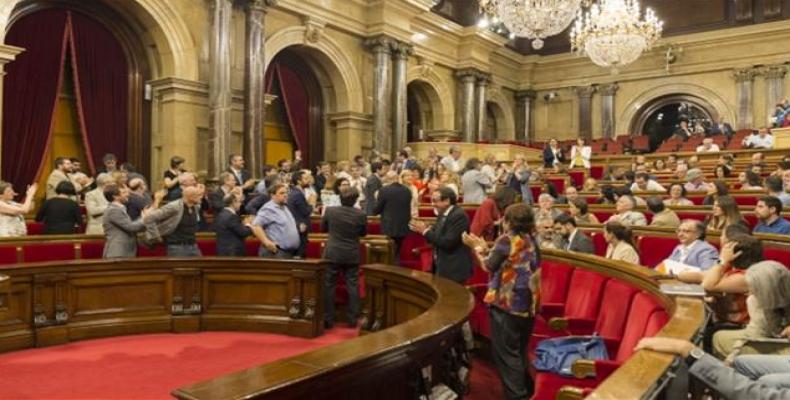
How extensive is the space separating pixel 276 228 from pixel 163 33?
19.7 ft

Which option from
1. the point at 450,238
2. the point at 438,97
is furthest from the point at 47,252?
the point at 438,97

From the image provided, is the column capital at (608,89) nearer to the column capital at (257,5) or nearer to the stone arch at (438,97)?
the stone arch at (438,97)

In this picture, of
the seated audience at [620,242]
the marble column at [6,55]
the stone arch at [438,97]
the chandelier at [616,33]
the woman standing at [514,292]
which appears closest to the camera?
the woman standing at [514,292]

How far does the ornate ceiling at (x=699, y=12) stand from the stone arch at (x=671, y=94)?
1661mm

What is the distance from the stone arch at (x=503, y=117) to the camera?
20094mm

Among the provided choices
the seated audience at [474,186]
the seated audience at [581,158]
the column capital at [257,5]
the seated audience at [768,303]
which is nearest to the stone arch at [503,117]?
the seated audience at [581,158]

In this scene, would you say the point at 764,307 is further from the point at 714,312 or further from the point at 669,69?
the point at 669,69

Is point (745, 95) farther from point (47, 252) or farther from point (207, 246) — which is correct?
point (47, 252)

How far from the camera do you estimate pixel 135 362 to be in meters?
Answer: 4.57

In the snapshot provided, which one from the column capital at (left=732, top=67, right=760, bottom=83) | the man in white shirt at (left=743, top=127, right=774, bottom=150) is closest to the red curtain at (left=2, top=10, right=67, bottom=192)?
the man in white shirt at (left=743, top=127, right=774, bottom=150)

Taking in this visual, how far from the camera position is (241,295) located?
560 centimetres

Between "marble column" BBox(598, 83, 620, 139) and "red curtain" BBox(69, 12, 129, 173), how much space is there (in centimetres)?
1420

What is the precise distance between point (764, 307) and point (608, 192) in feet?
18.4

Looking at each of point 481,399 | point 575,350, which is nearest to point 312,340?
point 481,399
